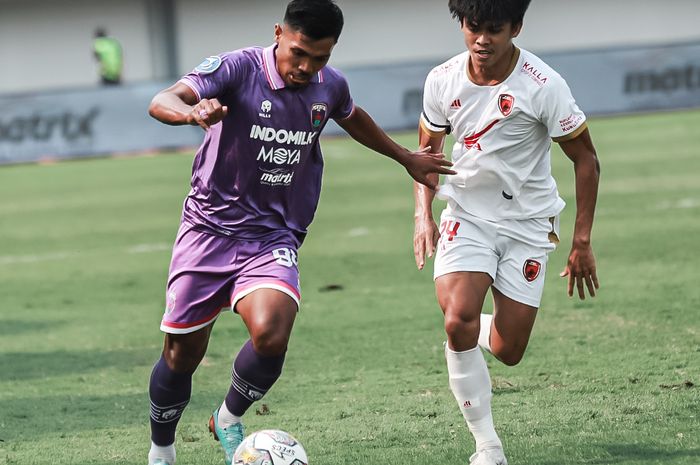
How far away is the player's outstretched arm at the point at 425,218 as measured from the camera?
18.2 feet

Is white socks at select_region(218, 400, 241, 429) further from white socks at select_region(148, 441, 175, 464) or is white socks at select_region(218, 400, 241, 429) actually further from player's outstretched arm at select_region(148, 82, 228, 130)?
player's outstretched arm at select_region(148, 82, 228, 130)

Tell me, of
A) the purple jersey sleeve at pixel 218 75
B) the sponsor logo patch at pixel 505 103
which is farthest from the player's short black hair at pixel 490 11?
the purple jersey sleeve at pixel 218 75

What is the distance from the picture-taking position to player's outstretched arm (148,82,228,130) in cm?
441

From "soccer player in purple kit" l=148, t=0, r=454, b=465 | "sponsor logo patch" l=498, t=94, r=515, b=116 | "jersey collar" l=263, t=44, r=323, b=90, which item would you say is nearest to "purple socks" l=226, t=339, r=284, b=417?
"soccer player in purple kit" l=148, t=0, r=454, b=465

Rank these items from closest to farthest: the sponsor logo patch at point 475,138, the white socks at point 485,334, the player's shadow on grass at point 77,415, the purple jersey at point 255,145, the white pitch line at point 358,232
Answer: the purple jersey at point 255,145 < the sponsor logo patch at point 475,138 < the white socks at point 485,334 < the player's shadow on grass at point 77,415 < the white pitch line at point 358,232

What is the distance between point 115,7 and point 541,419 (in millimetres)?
33884

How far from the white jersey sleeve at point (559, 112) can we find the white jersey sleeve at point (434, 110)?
475 millimetres

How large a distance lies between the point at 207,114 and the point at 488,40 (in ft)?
4.82

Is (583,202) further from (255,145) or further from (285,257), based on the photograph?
(255,145)

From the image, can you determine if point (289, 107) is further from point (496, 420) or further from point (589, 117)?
point (589, 117)

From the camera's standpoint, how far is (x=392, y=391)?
21.6ft

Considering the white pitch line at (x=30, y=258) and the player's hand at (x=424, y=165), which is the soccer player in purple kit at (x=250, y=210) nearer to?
the player's hand at (x=424, y=165)

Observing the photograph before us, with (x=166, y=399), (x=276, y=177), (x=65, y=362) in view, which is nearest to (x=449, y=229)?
(x=276, y=177)

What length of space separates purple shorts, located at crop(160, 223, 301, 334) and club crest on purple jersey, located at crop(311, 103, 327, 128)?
1.73ft
